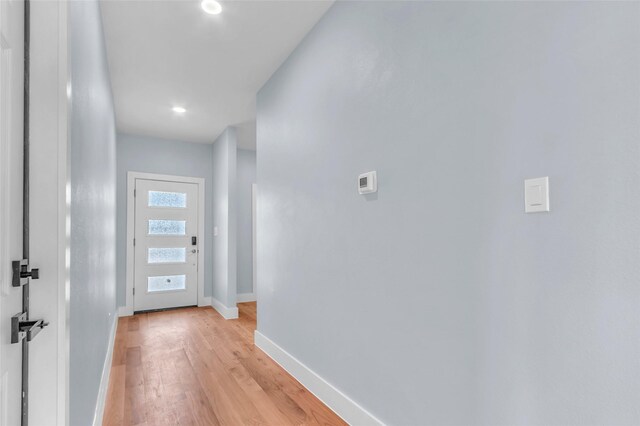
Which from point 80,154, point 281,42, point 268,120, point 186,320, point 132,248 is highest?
point 281,42

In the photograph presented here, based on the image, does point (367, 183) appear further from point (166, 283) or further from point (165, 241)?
point (166, 283)

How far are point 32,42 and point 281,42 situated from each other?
202 centimetres

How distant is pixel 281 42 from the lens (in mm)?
2721

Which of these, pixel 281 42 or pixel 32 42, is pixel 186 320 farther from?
pixel 32 42

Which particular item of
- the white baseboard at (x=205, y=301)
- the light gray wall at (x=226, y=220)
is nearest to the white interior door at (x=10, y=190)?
the light gray wall at (x=226, y=220)

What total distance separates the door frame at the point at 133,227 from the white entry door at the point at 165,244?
1.9 inches

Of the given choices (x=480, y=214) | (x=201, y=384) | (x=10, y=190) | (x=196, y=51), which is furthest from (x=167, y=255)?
(x=480, y=214)

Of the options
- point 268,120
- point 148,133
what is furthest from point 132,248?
point 268,120

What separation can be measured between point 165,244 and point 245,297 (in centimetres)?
158

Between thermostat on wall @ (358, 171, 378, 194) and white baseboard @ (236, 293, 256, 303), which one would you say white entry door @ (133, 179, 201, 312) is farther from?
thermostat on wall @ (358, 171, 378, 194)

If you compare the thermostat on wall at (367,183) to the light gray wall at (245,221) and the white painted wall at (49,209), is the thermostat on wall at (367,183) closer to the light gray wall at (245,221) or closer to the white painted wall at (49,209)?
the white painted wall at (49,209)

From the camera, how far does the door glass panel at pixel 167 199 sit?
514 cm

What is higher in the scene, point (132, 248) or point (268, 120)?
point (268, 120)

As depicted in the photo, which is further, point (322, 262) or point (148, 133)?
point (148, 133)
